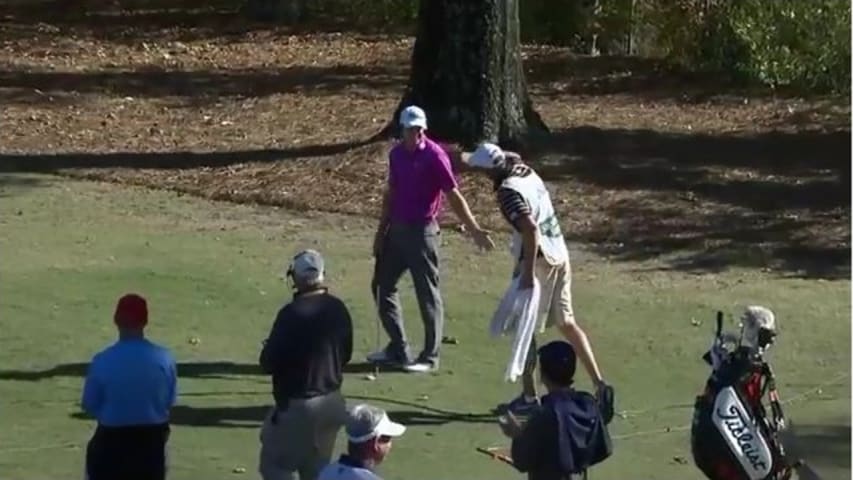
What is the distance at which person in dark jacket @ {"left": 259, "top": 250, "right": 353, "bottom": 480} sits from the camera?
970 cm

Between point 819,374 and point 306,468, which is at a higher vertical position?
point 306,468

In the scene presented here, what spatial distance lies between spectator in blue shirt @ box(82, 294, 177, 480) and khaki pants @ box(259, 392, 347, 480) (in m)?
0.62

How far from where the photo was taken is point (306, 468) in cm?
972

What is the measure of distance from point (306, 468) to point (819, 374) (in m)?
5.31

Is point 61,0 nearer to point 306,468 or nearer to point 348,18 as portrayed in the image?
point 348,18

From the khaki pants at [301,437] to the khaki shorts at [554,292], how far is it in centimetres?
263

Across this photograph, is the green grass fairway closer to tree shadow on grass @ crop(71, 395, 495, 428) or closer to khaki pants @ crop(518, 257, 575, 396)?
tree shadow on grass @ crop(71, 395, 495, 428)

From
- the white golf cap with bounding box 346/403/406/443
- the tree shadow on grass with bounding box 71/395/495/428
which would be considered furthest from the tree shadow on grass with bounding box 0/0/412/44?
the white golf cap with bounding box 346/403/406/443

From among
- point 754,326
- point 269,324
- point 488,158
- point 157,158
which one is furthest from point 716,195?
point 754,326

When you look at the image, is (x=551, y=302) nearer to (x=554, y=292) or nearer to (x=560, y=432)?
(x=554, y=292)

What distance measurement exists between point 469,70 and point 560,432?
1330cm

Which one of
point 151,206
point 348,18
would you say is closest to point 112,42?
point 348,18

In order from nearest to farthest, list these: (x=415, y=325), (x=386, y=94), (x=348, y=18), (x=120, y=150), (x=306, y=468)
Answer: (x=306, y=468) → (x=415, y=325) → (x=120, y=150) → (x=386, y=94) → (x=348, y=18)

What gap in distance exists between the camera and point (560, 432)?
8266 millimetres
